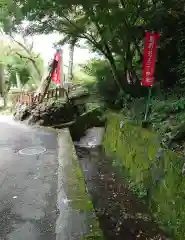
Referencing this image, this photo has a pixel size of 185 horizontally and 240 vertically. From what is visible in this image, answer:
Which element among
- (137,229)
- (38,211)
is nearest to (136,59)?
(137,229)

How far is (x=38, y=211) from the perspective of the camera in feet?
15.6

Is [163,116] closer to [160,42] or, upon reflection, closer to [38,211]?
[160,42]

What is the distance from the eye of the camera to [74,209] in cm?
469

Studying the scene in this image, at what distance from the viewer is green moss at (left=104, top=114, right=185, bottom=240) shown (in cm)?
522

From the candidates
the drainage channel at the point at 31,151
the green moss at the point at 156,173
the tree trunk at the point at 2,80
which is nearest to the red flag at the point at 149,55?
the green moss at the point at 156,173

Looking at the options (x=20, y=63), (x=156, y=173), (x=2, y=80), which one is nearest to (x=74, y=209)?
(x=156, y=173)

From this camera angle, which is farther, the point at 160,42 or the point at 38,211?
the point at 160,42

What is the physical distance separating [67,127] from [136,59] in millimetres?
4761

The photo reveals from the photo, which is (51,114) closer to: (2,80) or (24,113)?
(24,113)

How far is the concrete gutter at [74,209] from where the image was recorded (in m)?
3.97

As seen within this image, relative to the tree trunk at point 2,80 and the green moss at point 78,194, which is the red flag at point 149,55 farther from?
the tree trunk at point 2,80

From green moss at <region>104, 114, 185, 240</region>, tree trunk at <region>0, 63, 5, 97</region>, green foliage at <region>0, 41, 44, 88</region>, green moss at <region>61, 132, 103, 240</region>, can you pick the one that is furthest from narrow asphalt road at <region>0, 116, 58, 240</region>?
tree trunk at <region>0, 63, 5, 97</region>

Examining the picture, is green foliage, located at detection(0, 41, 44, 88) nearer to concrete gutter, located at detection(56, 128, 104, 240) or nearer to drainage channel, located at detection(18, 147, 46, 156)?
drainage channel, located at detection(18, 147, 46, 156)

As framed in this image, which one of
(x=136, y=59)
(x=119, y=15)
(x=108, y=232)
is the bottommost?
(x=108, y=232)
